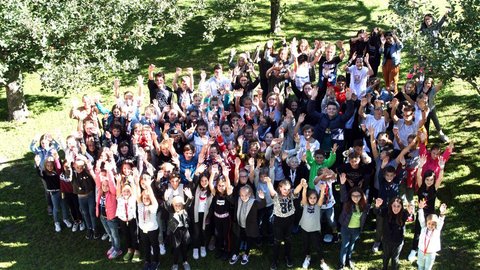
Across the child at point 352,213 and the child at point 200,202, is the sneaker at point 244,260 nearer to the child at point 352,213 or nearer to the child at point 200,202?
the child at point 200,202

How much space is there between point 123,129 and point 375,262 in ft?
17.7

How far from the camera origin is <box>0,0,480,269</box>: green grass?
901 centimetres

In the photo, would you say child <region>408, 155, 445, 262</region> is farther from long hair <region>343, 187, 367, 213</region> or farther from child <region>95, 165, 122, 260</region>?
child <region>95, 165, 122, 260</region>

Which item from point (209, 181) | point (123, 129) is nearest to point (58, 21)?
point (123, 129)

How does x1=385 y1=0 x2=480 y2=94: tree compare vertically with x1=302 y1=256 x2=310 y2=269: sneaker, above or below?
above

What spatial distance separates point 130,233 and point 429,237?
5.06m

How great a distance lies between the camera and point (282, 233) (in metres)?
8.34

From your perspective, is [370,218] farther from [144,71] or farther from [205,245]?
[144,71]

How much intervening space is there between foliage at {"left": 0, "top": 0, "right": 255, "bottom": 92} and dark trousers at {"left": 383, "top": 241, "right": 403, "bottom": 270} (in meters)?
7.94

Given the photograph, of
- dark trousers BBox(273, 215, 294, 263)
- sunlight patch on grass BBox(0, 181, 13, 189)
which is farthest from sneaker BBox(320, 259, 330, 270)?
sunlight patch on grass BBox(0, 181, 13, 189)

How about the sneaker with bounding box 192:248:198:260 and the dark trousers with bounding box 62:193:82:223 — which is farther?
the dark trousers with bounding box 62:193:82:223

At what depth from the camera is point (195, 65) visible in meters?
15.7

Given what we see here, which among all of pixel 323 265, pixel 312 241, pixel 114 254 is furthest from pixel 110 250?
pixel 323 265

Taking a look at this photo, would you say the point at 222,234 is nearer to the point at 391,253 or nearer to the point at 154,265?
the point at 154,265
